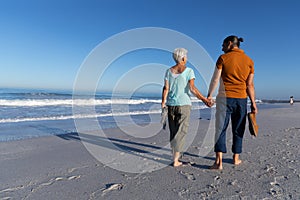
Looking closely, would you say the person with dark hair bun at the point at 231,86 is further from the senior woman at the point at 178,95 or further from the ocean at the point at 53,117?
Result: the ocean at the point at 53,117

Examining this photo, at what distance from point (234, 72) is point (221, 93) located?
1.19 feet

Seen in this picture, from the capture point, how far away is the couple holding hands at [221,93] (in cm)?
301

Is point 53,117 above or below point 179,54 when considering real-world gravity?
below

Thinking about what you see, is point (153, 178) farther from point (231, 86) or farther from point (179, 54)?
point (179, 54)

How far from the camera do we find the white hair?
320cm

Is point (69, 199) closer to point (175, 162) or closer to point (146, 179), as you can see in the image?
point (146, 179)

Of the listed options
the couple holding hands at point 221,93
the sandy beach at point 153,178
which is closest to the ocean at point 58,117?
the sandy beach at point 153,178

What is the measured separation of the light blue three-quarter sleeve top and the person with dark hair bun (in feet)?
1.21

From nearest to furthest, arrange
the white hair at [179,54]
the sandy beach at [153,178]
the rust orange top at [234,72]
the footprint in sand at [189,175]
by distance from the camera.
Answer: the sandy beach at [153,178] → the footprint in sand at [189,175] → the rust orange top at [234,72] → the white hair at [179,54]

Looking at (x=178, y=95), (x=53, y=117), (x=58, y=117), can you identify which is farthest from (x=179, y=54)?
(x=53, y=117)

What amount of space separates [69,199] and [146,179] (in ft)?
3.32

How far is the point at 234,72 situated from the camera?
9.82 ft

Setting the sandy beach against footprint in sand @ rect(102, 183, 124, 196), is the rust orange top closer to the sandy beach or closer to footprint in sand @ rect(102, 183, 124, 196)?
the sandy beach

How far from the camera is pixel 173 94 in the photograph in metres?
3.31
